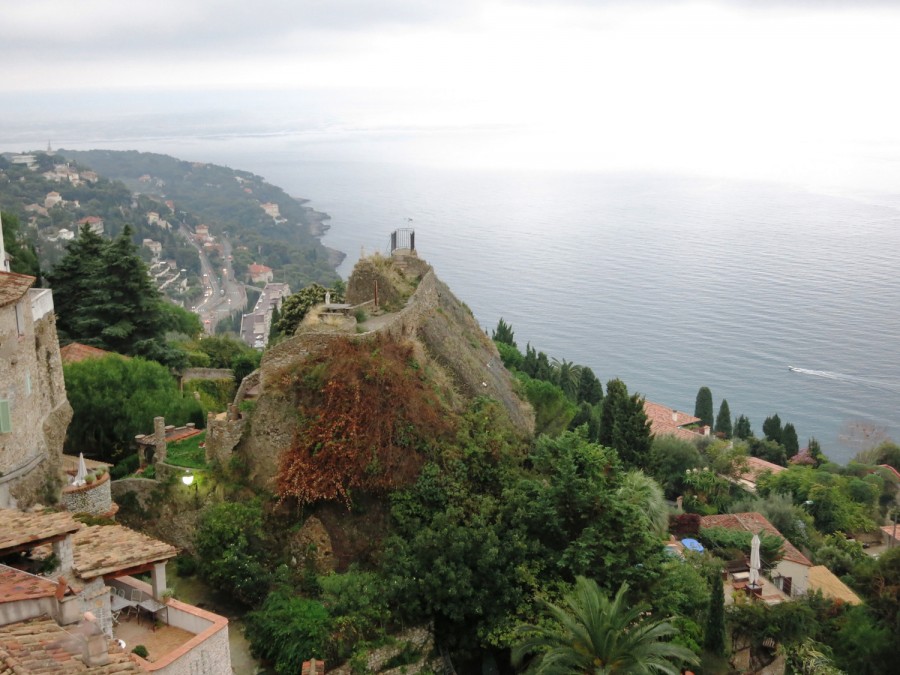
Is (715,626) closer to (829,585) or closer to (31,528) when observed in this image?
(829,585)

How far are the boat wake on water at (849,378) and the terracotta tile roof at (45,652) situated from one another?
241ft

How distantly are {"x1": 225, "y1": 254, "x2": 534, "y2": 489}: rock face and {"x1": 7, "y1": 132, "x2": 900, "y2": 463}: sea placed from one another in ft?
34.7

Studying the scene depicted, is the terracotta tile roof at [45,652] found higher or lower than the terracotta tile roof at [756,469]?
higher

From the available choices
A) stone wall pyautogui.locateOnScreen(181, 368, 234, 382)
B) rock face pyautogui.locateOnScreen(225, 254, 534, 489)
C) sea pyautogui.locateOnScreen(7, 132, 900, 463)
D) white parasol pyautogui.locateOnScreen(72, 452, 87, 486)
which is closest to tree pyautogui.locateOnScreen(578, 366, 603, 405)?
sea pyautogui.locateOnScreen(7, 132, 900, 463)

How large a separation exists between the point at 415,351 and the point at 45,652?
12988mm

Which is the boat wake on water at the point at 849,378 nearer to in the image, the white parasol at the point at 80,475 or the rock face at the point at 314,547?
the rock face at the point at 314,547

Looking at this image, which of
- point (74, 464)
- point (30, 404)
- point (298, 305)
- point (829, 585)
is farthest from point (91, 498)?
point (829, 585)

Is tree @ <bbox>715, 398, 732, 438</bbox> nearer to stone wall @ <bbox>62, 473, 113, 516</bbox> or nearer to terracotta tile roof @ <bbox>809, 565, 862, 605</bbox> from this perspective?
terracotta tile roof @ <bbox>809, 565, 862, 605</bbox>

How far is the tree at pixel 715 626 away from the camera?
16750 mm

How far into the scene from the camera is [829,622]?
66.1ft

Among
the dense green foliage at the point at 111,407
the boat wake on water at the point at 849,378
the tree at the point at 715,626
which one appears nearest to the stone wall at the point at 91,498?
the dense green foliage at the point at 111,407

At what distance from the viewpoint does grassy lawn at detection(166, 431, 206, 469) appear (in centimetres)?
1795

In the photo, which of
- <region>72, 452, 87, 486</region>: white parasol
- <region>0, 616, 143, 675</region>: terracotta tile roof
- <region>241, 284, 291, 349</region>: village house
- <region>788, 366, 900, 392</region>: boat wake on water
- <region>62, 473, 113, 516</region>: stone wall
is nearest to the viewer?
<region>0, 616, 143, 675</region>: terracotta tile roof

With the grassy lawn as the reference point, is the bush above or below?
below
